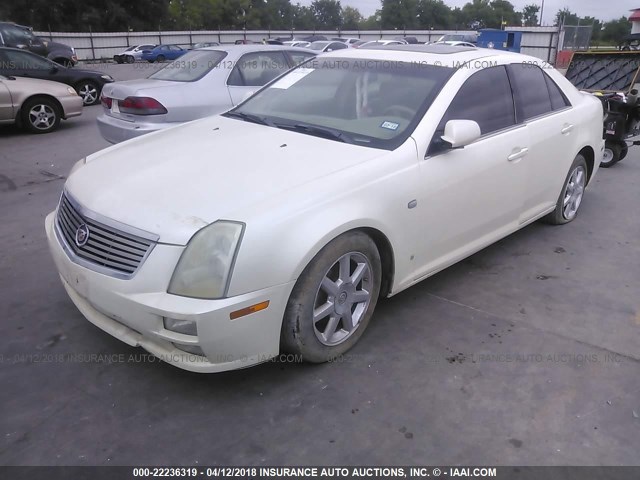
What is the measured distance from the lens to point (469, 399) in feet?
9.20

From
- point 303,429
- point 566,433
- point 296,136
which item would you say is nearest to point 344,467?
point 303,429

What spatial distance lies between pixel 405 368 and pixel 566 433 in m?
0.85

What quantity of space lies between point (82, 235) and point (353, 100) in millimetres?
1943

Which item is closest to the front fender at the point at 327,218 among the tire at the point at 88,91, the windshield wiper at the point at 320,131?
the windshield wiper at the point at 320,131

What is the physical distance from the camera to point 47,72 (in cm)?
1113

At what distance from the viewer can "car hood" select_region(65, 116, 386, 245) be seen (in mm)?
2645

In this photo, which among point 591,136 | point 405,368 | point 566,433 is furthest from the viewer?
point 591,136

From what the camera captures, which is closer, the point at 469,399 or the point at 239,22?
the point at 469,399

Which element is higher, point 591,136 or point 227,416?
point 591,136

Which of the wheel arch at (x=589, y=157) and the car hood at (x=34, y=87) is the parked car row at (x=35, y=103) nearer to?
the car hood at (x=34, y=87)

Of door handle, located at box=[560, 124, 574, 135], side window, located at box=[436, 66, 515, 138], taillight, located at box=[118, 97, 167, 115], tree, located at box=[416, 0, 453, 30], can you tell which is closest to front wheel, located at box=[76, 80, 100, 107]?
taillight, located at box=[118, 97, 167, 115]

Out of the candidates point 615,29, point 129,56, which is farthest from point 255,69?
point 615,29

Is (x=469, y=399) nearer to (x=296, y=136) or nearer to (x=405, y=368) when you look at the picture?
(x=405, y=368)

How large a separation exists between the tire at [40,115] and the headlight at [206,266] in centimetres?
811
